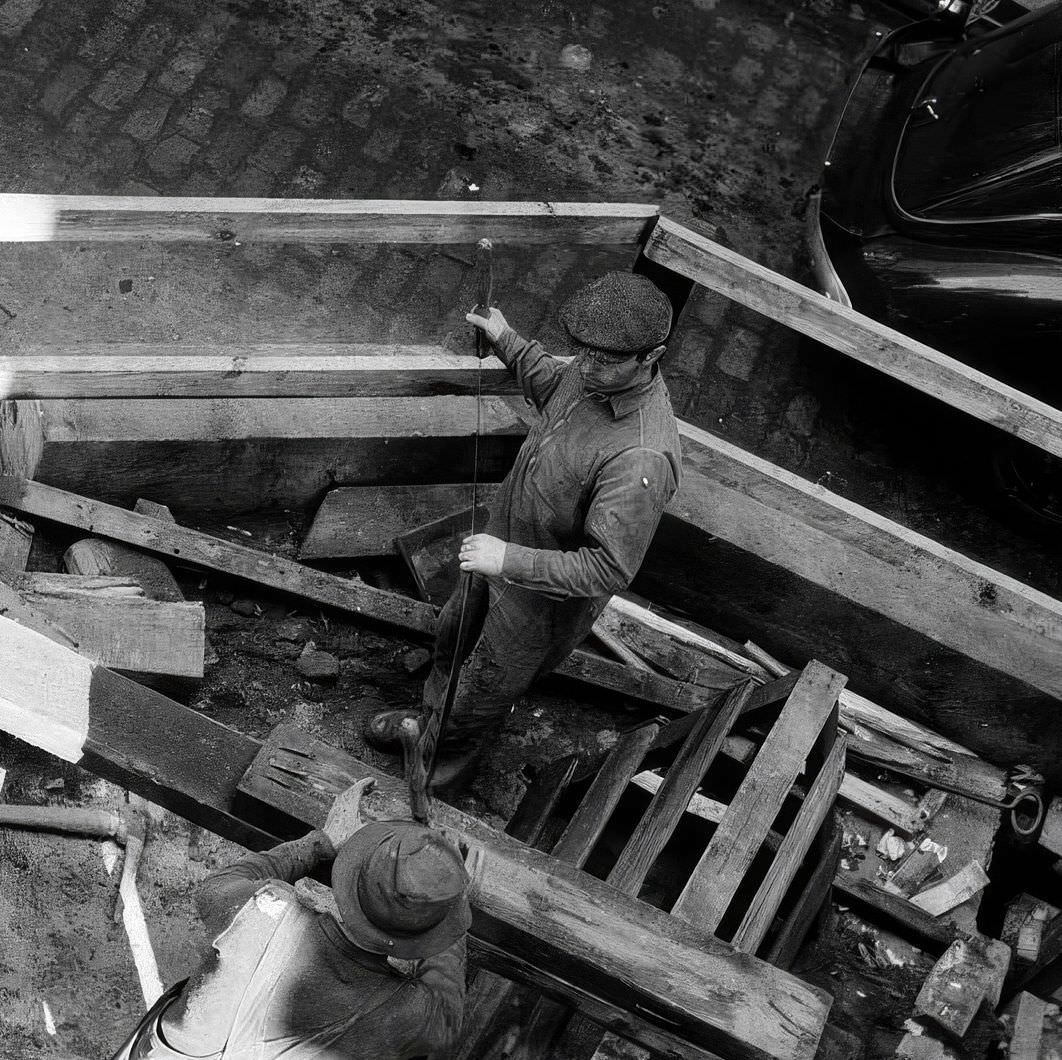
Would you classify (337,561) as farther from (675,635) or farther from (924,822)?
(924,822)

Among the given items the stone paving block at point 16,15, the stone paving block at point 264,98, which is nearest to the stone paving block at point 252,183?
the stone paving block at point 264,98

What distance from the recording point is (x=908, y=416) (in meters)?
6.26

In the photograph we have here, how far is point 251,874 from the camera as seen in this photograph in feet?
8.87

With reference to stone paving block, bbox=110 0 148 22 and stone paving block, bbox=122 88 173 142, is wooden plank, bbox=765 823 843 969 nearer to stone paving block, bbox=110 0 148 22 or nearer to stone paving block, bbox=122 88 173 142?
stone paving block, bbox=122 88 173 142

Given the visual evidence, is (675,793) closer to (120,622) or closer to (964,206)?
(120,622)

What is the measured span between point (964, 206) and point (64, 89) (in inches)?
190

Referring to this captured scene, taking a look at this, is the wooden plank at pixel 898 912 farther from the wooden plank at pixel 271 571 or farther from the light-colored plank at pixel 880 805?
the wooden plank at pixel 271 571

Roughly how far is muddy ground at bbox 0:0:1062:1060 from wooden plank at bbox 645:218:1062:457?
1.53m

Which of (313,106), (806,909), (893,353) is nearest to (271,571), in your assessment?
(806,909)

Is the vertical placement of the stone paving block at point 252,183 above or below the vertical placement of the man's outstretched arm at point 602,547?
below

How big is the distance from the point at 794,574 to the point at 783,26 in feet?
15.7

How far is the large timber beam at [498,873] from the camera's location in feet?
9.18

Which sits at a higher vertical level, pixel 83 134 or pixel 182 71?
pixel 182 71

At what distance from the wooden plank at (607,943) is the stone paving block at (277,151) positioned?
4132 millimetres
